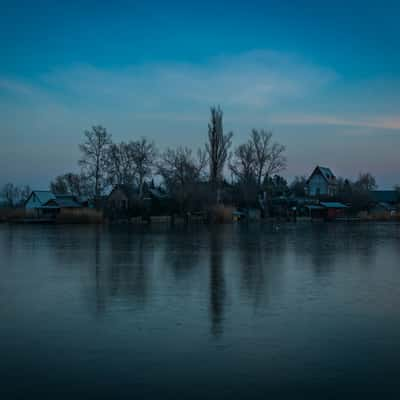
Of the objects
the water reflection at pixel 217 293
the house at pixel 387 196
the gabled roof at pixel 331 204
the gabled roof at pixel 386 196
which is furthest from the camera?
the gabled roof at pixel 386 196

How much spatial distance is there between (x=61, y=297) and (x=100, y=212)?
44.1 meters

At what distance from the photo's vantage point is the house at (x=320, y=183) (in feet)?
330

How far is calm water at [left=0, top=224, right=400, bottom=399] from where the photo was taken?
4.83 meters

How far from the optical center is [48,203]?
76125 mm

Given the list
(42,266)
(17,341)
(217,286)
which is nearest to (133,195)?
(42,266)

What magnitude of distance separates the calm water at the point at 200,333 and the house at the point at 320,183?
8974 centimetres

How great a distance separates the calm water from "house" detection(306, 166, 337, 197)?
89.7m

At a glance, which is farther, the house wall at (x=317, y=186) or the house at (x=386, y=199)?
the house wall at (x=317, y=186)

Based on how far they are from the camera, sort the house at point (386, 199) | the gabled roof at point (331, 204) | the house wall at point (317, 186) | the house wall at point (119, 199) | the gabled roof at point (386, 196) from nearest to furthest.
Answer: the house wall at point (119, 199), the gabled roof at point (331, 204), the house at point (386, 199), the house wall at point (317, 186), the gabled roof at point (386, 196)

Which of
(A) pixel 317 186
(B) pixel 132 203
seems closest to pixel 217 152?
(B) pixel 132 203

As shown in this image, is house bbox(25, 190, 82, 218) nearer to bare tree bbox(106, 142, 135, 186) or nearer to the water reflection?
bare tree bbox(106, 142, 135, 186)

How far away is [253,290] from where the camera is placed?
1030cm

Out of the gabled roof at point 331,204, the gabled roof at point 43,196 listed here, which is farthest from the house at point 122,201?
the gabled roof at point 331,204

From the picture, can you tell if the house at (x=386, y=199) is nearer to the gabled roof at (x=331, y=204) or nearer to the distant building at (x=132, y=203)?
the gabled roof at (x=331, y=204)
